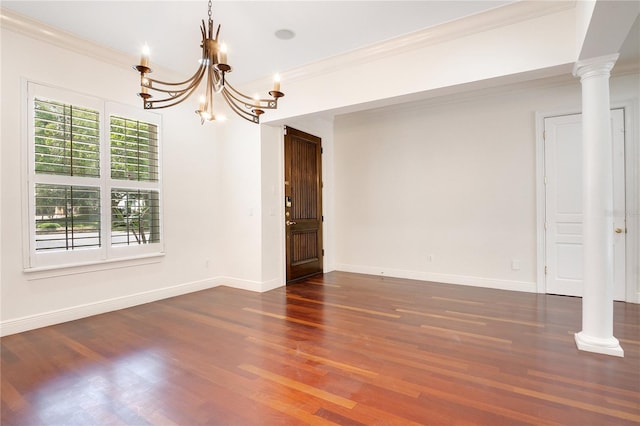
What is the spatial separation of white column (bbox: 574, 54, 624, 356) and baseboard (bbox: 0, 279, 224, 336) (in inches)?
177

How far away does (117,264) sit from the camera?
12.9ft

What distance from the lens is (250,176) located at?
15.8 feet

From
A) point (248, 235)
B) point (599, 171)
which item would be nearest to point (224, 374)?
point (248, 235)

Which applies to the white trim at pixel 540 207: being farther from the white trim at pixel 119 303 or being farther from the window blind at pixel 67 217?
the window blind at pixel 67 217

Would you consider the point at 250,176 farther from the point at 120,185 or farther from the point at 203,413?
the point at 203,413

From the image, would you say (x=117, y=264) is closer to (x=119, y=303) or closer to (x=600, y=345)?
(x=119, y=303)

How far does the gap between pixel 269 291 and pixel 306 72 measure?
3.03 m

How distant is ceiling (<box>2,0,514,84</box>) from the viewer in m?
2.95

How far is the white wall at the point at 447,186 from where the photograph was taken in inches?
180

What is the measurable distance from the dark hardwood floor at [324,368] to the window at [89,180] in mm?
803

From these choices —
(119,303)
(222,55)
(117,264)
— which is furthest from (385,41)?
(119,303)

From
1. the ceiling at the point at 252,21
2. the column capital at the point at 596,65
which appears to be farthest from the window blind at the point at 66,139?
the column capital at the point at 596,65

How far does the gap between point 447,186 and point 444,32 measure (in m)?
2.45

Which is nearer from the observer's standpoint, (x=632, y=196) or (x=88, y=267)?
(x=88, y=267)
